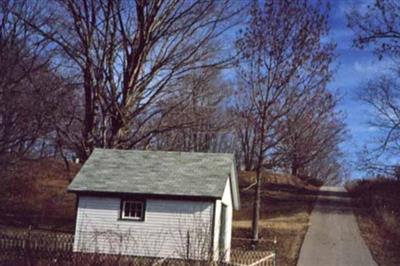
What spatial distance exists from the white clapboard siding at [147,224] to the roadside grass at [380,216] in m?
7.23

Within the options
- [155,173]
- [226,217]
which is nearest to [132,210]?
[155,173]

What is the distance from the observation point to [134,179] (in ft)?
70.4

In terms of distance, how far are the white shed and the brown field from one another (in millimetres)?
3617

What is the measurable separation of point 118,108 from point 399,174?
15995 millimetres

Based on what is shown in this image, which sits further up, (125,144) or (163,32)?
(163,32)

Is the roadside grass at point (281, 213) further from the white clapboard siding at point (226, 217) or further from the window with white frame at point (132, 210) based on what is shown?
the window with white frame at point (132, 210)

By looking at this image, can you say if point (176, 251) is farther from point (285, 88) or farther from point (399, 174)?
point (399, 174)

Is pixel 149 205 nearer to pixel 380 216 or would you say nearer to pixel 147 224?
pixel 147 224

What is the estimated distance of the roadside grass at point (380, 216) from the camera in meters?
23.2

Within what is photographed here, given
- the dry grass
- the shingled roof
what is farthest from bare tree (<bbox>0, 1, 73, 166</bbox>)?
the dry grass

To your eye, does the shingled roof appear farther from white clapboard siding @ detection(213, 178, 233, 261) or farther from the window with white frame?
white clapboard siding @ detection(213, 178, 233, 261)

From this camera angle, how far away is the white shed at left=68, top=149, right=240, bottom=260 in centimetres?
2016

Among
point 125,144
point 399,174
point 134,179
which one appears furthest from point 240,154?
point 134,179

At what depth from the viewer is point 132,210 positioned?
20859 mm
